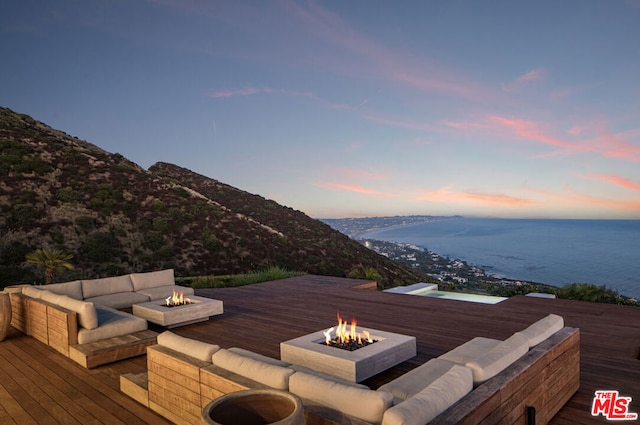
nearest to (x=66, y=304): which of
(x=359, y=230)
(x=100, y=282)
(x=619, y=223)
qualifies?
(x=100, y=282)

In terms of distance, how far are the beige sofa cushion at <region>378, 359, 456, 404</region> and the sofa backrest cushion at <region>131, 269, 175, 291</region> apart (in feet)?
19.4

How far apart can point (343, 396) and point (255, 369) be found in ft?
2.13

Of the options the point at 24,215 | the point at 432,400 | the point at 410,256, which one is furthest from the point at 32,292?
the point at 410,256

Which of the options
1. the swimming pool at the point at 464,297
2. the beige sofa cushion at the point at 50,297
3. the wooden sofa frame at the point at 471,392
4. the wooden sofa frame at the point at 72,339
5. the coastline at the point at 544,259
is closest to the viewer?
the wooden sofa frame at the point at 471,392

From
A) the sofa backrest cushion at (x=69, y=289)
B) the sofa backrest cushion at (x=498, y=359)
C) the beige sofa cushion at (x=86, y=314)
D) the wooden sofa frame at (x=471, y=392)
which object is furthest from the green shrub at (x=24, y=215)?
the sofa backrest cushion at (x=498, y=359)

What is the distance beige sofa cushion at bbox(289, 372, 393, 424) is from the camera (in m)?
1.84

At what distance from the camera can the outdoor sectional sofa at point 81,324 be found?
452 centimetres

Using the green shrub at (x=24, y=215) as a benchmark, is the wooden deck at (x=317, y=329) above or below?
below

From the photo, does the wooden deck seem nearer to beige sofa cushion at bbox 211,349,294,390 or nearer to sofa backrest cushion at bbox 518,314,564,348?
sofa backrest cushion at bbox 518,314,564,348

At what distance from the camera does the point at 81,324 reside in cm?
474

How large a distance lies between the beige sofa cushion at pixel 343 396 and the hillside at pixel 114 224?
48.4ft

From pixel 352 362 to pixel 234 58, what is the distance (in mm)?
13550

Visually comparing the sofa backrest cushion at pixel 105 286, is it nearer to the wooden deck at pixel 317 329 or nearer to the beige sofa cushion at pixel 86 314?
the wooden deck at pixel 317 329

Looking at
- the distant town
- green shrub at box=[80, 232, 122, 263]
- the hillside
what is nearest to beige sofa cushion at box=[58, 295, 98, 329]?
the hillside
